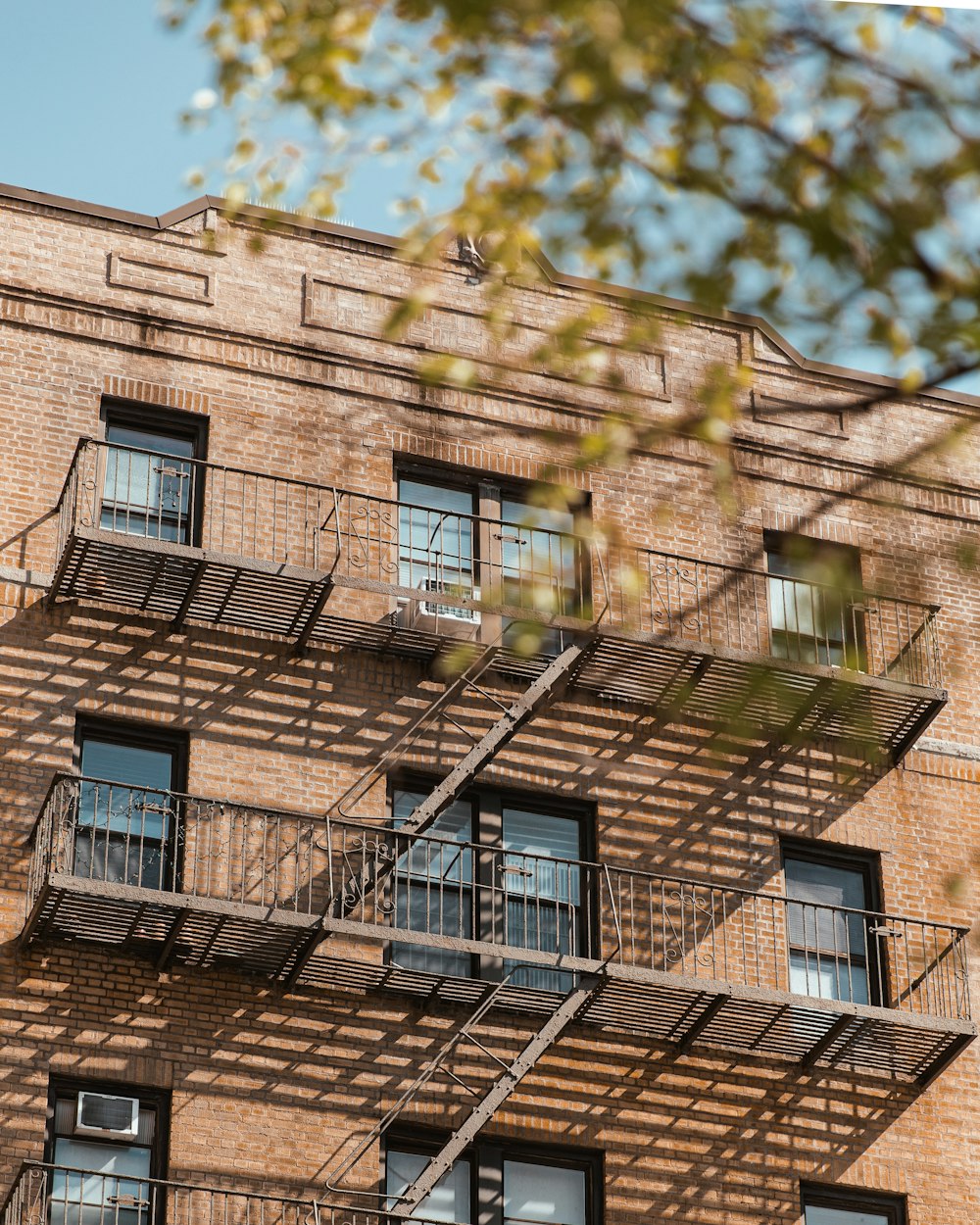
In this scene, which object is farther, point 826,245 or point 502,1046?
point 502,1046

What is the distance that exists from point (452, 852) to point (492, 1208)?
309cm

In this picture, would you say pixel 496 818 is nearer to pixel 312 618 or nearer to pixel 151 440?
pixel 312 618

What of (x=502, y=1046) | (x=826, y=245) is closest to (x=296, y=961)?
(x=502, y=1046)

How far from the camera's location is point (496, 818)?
18.9 meters

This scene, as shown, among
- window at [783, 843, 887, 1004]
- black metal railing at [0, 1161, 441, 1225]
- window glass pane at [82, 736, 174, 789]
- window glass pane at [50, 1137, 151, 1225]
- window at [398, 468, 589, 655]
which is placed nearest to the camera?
black metal railing at [0, 1161, 441, 1225]

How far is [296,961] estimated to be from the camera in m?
17.1

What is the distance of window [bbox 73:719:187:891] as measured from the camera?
17266 millimetres

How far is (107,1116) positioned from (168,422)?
6.51 metres

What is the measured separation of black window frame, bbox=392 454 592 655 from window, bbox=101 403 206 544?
6.38 feet

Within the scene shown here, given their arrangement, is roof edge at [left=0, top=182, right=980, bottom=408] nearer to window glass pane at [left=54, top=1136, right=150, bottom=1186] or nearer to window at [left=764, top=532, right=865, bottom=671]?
window at [left=764, top=532, right=865, bottom=671]

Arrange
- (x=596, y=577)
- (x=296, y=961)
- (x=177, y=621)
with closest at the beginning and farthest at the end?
1. (x=296, y=961)
2. (x=177, y=621)
3. (x=596, y=577)

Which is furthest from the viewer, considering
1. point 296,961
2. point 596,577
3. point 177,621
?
point 596,577

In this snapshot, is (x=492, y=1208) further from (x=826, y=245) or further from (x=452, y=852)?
(x=826, y=245)

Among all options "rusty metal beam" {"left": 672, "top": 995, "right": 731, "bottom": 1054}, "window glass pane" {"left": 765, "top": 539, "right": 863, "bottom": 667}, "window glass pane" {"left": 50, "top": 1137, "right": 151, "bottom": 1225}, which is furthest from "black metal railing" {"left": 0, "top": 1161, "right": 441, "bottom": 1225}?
"window glass pane" {"left": 765, "top": 539, "right": 863, "bottom": 667}
